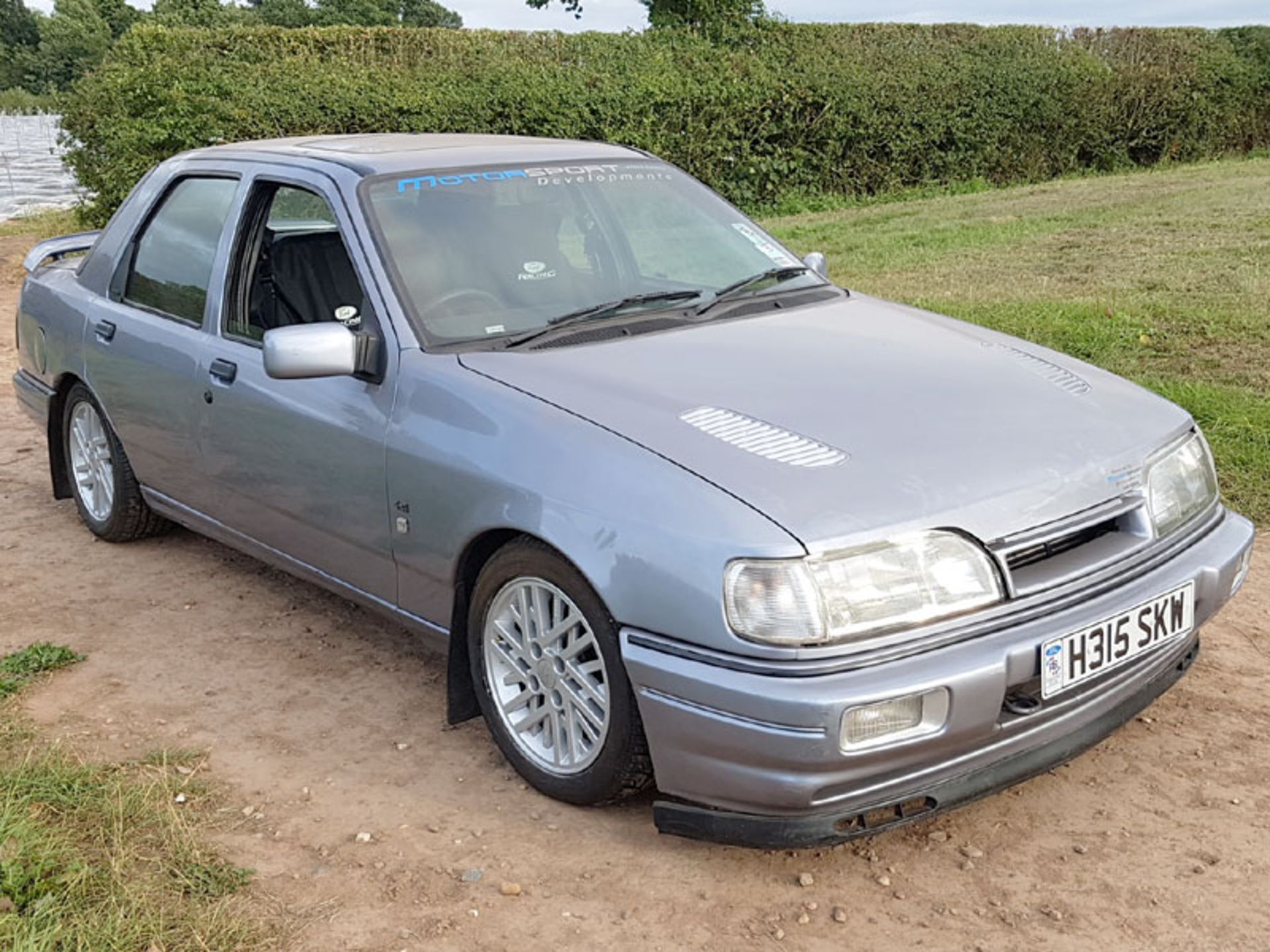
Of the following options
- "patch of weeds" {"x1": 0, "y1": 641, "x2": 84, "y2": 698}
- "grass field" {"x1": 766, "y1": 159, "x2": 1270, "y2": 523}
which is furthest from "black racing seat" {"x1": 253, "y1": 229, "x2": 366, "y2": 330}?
"grass field" {"x1": 766, "y1": 159, "x2": 1270, "y2": 523}

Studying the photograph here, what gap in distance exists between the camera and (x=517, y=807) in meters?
3.58

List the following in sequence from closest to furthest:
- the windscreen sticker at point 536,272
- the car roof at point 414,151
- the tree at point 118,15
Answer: the windscreen sticker at point 536,272
the car roof at point 414,151
the tree at point 118,15

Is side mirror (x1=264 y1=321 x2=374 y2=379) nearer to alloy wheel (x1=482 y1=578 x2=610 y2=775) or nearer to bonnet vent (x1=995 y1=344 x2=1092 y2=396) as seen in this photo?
alloy wheel (x1=482 y1=578 x2=610 y2=775)

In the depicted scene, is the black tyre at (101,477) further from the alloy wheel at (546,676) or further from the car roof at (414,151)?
the alloy wheel at (546,676)

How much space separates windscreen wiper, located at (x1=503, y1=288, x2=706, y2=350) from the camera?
13.0ft

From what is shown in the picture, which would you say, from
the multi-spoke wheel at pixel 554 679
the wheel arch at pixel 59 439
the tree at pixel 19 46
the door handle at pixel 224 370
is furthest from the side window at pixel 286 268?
the tree at pixel 19 46

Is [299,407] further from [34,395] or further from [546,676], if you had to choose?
→ [34,395]

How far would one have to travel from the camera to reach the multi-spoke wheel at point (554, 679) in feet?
10.7

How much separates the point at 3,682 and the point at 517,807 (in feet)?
6.16

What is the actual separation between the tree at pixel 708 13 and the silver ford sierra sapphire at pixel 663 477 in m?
14.5

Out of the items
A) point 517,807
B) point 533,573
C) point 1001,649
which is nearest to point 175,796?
point 517,807

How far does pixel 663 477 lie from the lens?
315cm

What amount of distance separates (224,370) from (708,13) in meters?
15.5

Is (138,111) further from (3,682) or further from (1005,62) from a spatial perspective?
(1005,62)
